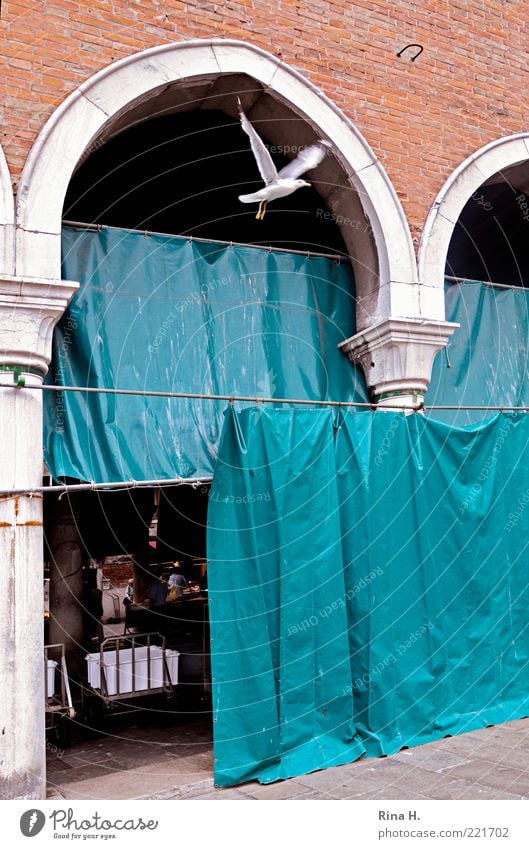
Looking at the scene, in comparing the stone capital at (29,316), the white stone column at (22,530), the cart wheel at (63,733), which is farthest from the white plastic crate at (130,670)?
the stone capital at (29,316)

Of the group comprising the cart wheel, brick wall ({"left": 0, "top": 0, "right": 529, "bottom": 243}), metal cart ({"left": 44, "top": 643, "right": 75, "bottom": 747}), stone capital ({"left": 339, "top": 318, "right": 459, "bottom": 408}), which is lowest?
the cart wheel

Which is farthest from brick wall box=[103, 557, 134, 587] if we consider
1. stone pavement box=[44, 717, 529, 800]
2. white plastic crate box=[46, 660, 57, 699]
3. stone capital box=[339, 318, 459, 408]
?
stone capital box=[339, 318, 459, 408]

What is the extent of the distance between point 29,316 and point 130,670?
4.80 metres

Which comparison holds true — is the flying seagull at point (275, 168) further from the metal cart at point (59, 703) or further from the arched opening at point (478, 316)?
the metal cart at point (59, 703)

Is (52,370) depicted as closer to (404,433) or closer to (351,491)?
(351,491)

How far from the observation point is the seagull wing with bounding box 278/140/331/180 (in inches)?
288

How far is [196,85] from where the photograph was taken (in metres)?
6.88

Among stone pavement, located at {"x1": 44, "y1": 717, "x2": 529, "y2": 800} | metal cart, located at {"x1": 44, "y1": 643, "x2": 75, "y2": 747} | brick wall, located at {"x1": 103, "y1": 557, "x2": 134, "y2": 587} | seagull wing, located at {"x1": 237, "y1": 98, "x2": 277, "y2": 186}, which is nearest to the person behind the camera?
stone pavement, located at {"x1": 44, "y1": 717, "x2": 529, "y2": 800}

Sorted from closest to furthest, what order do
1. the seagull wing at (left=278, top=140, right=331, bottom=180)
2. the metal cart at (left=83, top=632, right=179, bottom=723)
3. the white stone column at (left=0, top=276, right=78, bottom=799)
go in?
the white stone column at (left=0, top=276, right=78, bottom=799) → the seagull wing at (left=278, top=140, right=331, bottom=180) → the metal cart at (left=83, top=632, right=179, bottom=723)

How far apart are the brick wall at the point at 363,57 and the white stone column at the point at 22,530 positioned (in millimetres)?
1184

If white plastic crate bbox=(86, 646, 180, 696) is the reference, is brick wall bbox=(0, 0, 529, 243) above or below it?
above

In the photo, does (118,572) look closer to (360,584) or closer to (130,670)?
(130,670)

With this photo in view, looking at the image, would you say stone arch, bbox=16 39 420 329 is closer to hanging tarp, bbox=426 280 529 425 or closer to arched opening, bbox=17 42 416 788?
arched opening, bbox=17 42 416 788

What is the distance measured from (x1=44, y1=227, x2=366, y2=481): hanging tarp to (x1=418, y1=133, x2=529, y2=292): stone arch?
1090mm
